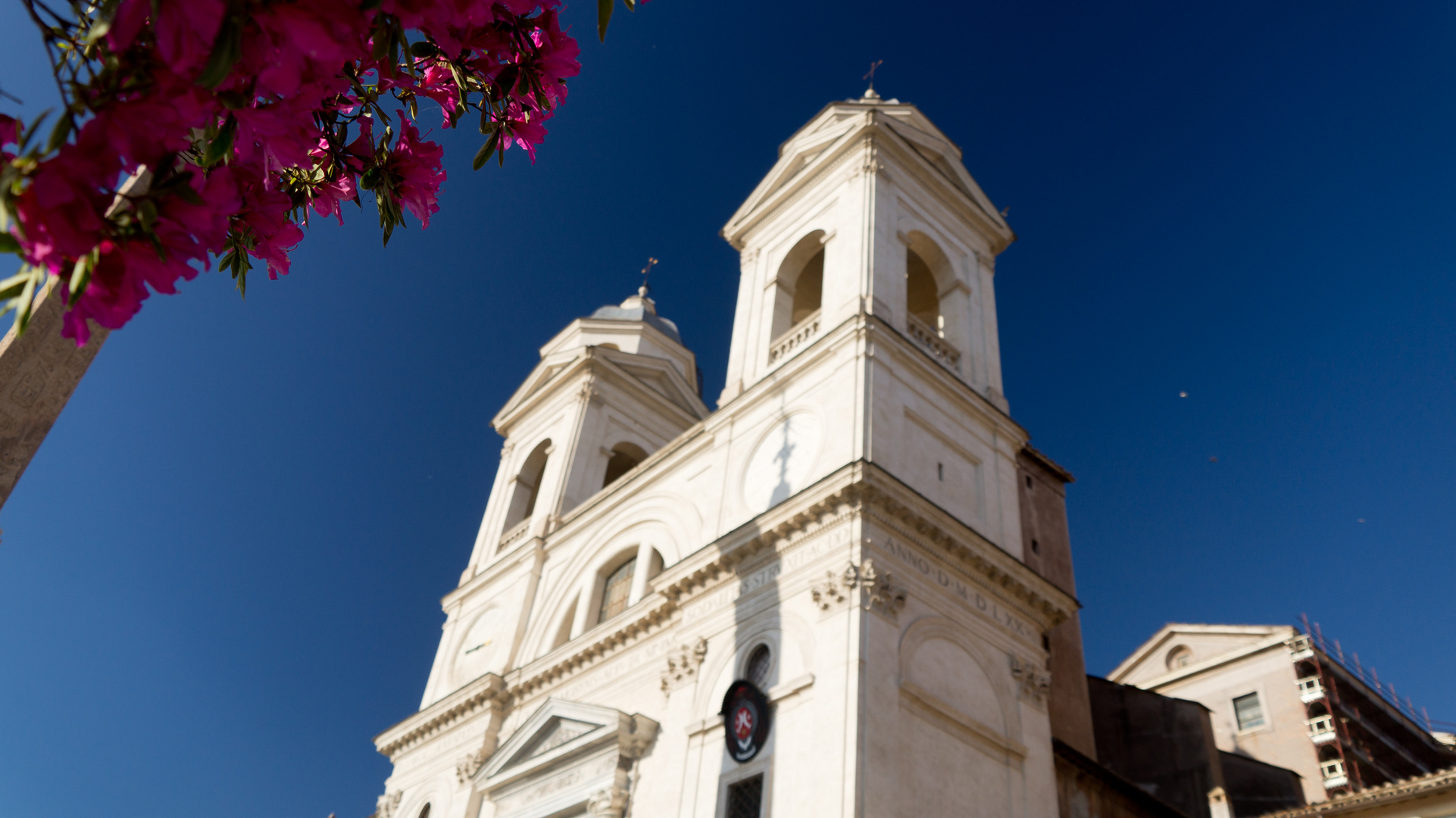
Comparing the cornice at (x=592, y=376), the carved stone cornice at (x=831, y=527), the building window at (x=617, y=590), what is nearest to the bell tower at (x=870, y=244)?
the carved stone cornice at (x=831, y=527)

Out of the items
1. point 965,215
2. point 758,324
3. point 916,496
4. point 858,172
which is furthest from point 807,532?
point 965,215

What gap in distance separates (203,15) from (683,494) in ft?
59.8

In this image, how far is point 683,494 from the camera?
19.6m

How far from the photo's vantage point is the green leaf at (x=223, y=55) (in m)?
1.56

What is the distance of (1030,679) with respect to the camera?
15508 millimetres

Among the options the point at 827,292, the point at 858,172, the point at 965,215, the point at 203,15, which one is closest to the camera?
the point at 203,15

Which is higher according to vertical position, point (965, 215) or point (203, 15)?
point (965, 215)

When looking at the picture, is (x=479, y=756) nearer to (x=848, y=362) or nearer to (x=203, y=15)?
(x=848, y=362)

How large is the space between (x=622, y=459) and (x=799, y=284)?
8.09m

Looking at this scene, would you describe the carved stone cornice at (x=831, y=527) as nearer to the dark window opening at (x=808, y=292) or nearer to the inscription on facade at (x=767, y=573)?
the inscription on facade at (x=767, y=573)

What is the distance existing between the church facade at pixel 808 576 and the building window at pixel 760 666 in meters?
Answer: 0.04

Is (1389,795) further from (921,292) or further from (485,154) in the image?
(485,154)

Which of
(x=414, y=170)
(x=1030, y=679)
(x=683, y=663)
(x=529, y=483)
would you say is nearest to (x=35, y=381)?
(x=414, y=170)

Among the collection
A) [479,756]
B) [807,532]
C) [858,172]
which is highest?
[858,172]
